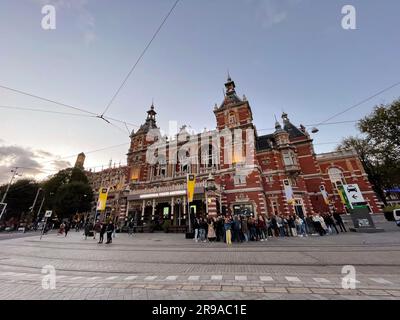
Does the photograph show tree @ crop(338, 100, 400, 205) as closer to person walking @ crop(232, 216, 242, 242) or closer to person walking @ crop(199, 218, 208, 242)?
person walking @ crop(232, 216, 242, 242)

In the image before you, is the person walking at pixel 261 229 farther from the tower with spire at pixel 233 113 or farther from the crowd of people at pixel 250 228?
the tower with spire at pixel 233 113

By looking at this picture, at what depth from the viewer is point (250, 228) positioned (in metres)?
13.0

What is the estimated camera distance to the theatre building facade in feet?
72.5

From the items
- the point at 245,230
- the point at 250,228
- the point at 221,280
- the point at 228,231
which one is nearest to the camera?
the point at 221,280

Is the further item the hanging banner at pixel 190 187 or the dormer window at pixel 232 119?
the dormer window at pixel 232 119

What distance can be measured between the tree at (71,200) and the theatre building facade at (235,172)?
1765 cm

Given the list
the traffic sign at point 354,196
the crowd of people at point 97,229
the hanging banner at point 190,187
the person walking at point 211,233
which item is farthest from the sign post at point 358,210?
the crowd of people at point 97,229

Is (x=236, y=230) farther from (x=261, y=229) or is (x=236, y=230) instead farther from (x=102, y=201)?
(x=102, y=201)

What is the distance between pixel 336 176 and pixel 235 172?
17876 mm

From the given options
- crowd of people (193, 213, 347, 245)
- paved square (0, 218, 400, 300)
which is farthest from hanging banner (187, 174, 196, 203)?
paved square (0, 218, 400, 300)

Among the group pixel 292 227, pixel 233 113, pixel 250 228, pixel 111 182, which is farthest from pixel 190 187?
pixel 111 182

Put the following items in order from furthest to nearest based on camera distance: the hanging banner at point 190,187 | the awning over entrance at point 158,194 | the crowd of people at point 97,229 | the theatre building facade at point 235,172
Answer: the theatre building facade at point 235,172, the awning over entrance at point 158,194, the hanging banner at point 190,187, the crowd of people at point 97,229

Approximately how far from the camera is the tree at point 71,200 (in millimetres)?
38375
